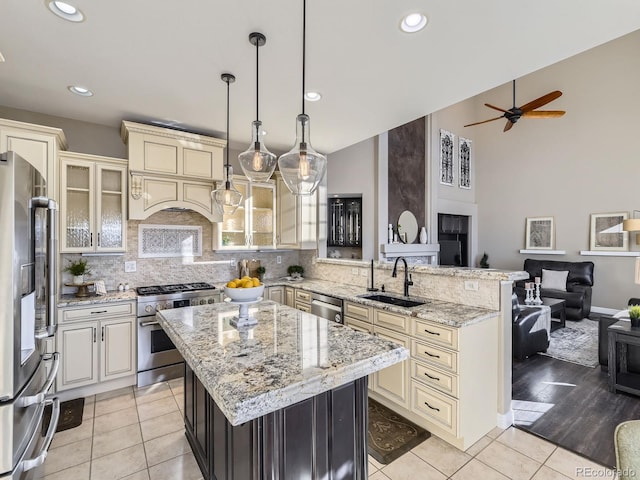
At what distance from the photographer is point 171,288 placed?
3602 millimetres

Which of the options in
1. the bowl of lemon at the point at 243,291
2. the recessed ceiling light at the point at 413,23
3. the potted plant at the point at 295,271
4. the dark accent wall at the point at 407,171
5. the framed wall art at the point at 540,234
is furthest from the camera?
the framed wall art at the point at 540,234

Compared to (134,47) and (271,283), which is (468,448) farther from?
(134,47)

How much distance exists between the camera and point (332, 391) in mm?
1435

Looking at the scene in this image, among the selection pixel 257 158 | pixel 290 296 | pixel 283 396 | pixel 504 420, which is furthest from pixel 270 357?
pixel 290 296

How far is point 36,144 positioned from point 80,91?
24.3 inches

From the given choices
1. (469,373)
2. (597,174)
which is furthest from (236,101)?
(597,174)

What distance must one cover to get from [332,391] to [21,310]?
142 cm

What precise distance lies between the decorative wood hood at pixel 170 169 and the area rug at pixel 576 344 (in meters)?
4.74

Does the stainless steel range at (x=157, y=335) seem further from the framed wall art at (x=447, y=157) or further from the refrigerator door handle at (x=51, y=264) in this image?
the framed wall art at (x=447, y=157)

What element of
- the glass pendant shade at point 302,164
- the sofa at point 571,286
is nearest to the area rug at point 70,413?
the glass pendant shade at point 302,164

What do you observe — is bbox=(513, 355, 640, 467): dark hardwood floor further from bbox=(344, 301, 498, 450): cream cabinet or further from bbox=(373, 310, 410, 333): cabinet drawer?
bbox=(373, 310, 410, 333): cabinet drawer

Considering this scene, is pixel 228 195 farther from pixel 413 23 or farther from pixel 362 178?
pixel 362 178

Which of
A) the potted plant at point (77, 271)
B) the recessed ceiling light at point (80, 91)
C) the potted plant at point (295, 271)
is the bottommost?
the potted plant at point (295, 271)

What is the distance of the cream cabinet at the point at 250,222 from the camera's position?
409cm
